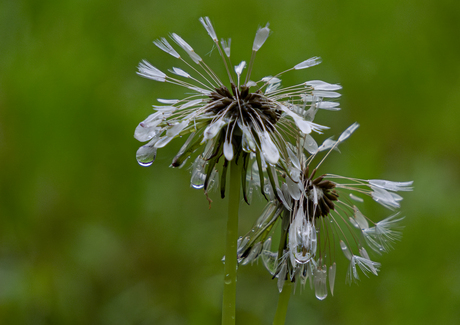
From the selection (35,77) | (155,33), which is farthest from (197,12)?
(35,77)

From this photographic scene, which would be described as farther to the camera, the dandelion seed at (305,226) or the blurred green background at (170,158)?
the blurred green background at (170,158)

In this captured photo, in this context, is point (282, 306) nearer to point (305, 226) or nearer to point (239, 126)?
point (305, 226)

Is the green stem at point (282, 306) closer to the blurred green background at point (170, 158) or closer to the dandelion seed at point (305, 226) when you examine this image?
the dandelion seed at point (305, 226)

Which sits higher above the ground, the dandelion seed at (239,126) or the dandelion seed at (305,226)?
the dandelion seed at (239,126)

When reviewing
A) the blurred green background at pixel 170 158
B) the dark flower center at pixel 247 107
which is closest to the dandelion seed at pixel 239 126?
the dark flower center at pixel 247 107

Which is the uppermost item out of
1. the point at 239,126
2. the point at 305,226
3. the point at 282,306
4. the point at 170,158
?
the point at 170,158

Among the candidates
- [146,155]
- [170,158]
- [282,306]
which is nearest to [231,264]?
[282,306]

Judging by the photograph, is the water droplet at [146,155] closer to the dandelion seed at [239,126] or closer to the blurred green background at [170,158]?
the dandelion seed at [239,126]

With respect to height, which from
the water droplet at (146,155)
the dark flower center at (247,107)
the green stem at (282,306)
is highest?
the dark flower center at (247,107)

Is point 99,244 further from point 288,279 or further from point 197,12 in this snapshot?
point 197,12
